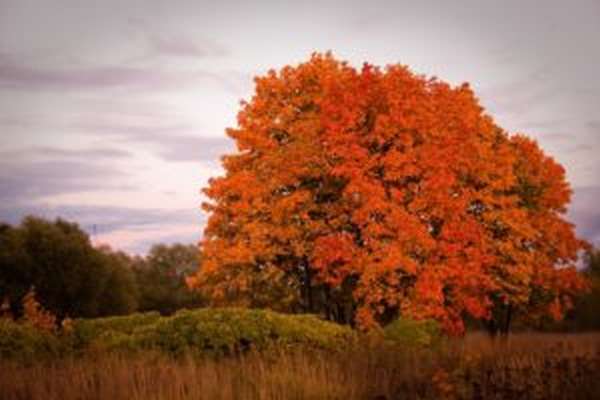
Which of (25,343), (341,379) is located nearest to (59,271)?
(25,343)

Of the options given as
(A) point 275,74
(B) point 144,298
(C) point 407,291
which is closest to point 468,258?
(C) point 407,291

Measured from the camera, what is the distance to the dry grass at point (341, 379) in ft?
32.3

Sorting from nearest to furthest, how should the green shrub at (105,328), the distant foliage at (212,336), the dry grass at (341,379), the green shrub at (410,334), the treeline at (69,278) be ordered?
the dry grass at (341,379) → the distant foliage at (212,336) → the green shrub at (410,334) → the green shrub at (105,328) → the treeline at (69,278)

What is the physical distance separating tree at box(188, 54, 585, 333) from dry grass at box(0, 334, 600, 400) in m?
11.1

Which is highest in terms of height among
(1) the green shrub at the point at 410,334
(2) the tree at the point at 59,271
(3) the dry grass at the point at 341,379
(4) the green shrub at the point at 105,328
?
(2) the tree at the point at 59,271

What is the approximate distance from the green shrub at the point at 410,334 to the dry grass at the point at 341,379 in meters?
2.92

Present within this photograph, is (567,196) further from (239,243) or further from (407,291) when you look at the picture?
(239,243)

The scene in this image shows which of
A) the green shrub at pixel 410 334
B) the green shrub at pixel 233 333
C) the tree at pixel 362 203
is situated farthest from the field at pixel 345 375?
the tree at pixel 362 203

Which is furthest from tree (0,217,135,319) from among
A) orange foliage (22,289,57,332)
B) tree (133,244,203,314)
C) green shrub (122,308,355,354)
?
green shrub (122,308,355,354)

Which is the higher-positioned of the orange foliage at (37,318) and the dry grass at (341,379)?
the orange foliage at (37,318)

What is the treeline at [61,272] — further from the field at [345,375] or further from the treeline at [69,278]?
the field at [345,375]

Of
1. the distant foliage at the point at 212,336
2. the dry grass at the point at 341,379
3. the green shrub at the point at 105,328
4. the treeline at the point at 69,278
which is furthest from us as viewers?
the treeline at the point at 69,278

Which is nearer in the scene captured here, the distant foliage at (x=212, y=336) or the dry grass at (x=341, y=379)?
the dry grass at (x=341, y=379)

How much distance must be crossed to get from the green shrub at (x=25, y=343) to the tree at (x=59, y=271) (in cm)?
4017
